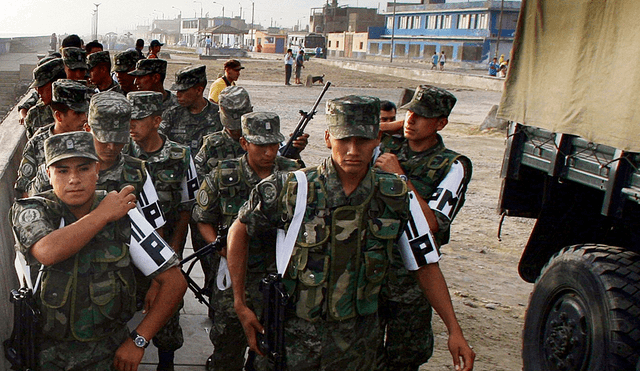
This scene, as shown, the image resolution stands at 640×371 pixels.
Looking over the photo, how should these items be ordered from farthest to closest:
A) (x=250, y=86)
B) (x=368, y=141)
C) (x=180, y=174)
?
(x=250, y=86) < (x=180, y=174) < (x=368, y=141)

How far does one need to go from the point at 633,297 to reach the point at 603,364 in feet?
1.23

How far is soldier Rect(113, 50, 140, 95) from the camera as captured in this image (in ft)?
24.1

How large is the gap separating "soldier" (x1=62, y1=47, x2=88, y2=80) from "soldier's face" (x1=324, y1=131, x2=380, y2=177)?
447 cm

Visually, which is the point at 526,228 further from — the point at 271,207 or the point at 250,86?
the point at 250,86

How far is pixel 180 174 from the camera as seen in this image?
4555 mm

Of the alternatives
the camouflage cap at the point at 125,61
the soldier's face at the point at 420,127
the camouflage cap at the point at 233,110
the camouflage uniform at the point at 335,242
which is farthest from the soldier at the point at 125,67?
the camouflage uniform at the point at 335,242

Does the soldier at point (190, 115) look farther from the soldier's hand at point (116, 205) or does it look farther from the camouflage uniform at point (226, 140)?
the soldier's hand at point (116, 205)

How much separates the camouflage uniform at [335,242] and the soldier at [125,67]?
4.90m

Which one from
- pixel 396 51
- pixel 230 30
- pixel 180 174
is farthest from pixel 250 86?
pixel 396 51

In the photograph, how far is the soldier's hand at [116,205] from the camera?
2.60 metres

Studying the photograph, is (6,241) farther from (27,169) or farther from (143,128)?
(143,128)

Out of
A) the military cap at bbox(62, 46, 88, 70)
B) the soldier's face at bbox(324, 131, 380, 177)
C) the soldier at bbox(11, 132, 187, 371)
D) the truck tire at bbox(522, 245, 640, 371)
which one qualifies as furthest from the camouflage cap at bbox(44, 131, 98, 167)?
the military cap at bbox(62, 46, 88, 70)

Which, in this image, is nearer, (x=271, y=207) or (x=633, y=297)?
(x=271, y=207)

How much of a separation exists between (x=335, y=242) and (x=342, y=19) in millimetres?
109398
